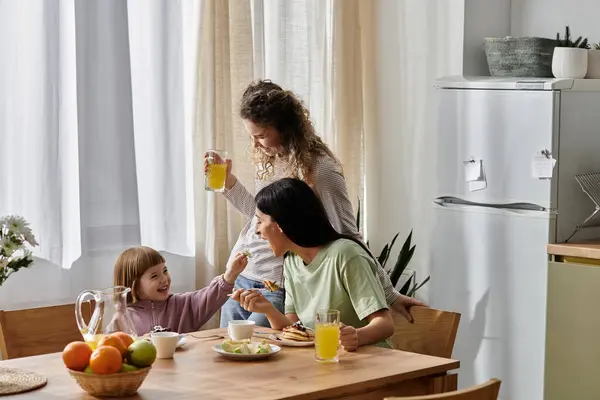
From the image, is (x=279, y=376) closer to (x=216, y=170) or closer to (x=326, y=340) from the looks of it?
(x=326, y=340)

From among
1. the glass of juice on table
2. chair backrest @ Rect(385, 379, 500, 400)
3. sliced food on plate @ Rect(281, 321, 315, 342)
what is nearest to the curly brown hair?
the glass of juice on table

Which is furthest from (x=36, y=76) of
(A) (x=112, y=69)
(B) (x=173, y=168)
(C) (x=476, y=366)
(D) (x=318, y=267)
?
(C) (x=476, y=366)

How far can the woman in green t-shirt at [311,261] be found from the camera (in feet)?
9.39

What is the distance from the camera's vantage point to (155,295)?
3.26 m

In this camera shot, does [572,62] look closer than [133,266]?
No

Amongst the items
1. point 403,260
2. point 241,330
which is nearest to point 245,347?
point 241,330

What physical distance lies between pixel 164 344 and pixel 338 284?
566mm

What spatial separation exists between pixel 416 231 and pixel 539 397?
1.00 m

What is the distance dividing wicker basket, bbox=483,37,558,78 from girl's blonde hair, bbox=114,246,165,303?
177 cm

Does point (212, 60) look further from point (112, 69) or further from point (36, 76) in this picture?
point (36, 76)

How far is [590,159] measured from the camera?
12.9 feet

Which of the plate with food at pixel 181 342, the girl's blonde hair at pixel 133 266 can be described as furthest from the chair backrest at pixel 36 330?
the plate with food at pixel 181 342

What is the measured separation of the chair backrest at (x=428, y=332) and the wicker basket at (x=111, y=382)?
3.48 ft

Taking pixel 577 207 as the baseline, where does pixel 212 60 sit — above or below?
above
